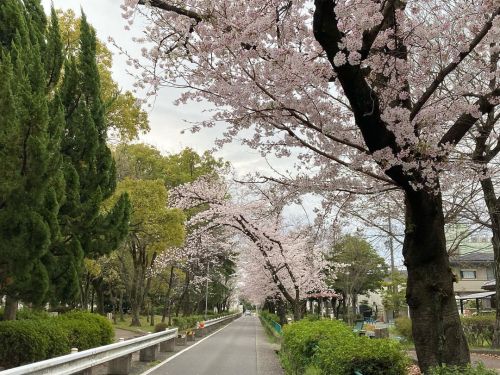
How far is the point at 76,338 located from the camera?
36.5 feet

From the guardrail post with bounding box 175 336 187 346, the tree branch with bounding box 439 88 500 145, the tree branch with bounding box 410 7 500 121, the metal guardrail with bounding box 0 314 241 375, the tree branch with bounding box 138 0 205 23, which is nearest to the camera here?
the tree branch with bounding box 410 7 500 121

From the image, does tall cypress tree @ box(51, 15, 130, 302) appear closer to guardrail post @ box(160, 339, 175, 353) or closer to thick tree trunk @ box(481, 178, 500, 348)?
guardrail post @ box(160, 339, 175, 353)

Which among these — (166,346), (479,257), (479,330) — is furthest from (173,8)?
(479,257)

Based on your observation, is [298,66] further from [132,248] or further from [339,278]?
[339,278]

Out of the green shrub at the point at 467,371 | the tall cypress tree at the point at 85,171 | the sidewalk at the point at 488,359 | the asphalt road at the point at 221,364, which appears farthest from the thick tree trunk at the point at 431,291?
the tall cypress tree at the point at 85,171

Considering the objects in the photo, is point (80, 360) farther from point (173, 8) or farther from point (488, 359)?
point (488, 359)

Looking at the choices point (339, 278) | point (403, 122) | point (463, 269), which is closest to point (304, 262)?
point (403, 122)

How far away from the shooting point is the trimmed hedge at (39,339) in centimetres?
920

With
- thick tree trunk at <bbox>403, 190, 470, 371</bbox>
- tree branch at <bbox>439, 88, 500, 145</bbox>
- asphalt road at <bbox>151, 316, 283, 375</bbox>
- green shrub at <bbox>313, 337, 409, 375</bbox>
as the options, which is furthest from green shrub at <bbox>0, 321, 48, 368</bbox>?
tree branch at <bbox>439, 88, 500, 145</bbox>

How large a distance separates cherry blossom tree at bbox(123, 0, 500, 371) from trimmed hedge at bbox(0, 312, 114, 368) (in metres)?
6.01

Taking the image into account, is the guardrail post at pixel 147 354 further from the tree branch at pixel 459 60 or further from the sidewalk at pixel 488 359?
the tree branch at pixel 459 60

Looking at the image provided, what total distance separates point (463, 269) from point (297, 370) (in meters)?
44.4

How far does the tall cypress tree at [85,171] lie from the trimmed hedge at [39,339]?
7.81 feet

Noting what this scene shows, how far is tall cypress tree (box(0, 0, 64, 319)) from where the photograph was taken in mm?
10148
